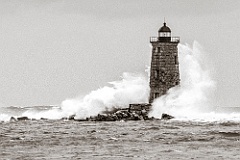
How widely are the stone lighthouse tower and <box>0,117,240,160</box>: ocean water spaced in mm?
10500

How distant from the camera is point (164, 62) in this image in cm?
6894

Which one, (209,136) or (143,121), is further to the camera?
(143,121)

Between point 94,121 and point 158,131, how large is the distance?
51.5ft

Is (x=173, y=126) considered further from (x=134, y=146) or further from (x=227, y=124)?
(x=134, y=146)

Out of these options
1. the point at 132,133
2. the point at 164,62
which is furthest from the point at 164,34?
the point at 132,133

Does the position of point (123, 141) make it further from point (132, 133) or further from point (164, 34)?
point (164, 34)

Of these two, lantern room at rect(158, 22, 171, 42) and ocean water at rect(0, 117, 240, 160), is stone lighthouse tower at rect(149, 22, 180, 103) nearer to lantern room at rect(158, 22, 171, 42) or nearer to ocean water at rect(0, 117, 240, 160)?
lantern room at rect(158, 22, 171, 42)

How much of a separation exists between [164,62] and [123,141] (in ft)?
81.7

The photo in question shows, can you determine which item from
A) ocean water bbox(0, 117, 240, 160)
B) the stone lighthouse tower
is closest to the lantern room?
the stone lighthouse tower

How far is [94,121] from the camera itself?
67.0m

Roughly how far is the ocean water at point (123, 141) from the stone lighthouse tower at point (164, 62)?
10.5 meters

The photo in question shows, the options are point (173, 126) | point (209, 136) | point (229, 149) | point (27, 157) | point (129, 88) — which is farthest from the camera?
point (129, 88)

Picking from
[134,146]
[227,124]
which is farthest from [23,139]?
[227,124]

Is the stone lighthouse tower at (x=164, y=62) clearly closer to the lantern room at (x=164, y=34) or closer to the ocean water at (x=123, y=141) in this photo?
the lantern room at (x=164, y=34)
